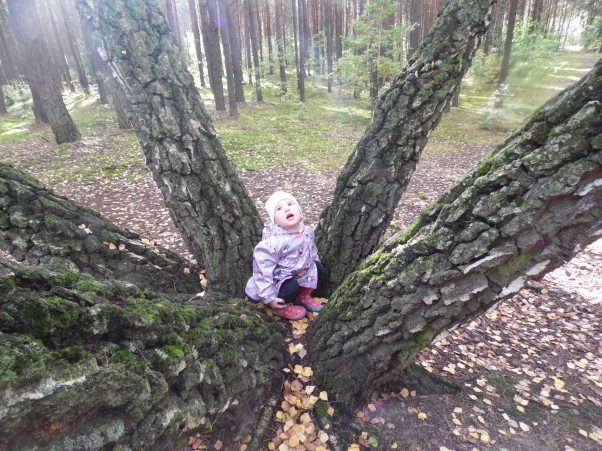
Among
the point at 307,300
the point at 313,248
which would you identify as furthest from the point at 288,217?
the point at 307,300

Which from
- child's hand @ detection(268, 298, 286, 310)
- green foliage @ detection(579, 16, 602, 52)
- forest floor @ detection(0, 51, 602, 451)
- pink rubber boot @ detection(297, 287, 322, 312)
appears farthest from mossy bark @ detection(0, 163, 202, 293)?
green foliage @ detection(579, 16, 602, 52)

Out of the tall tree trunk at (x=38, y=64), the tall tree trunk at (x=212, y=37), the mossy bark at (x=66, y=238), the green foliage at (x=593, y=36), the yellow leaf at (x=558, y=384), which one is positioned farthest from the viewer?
the green foliage at (x=593, y=36)

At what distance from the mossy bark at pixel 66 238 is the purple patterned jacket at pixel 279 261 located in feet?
2.04

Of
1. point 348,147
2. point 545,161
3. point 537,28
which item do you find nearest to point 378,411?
point 545,161

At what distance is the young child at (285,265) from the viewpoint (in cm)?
252

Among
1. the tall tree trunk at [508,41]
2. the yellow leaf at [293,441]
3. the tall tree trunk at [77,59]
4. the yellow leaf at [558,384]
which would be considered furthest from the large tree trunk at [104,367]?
the tall tree trunk at [77,59]

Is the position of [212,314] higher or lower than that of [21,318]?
lower

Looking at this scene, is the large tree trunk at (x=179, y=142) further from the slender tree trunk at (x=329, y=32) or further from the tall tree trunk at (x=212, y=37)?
the slender tree trunk at (x=329, y=32)

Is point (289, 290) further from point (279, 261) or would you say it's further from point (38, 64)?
point (38, 64)

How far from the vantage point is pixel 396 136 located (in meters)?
2.40

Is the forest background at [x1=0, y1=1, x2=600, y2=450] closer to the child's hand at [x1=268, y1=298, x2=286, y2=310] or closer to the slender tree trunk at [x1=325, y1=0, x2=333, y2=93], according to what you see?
the slender tree trunk at [x1=325, y1=0, x2=333, y2=93]

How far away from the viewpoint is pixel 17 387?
3.02 feet

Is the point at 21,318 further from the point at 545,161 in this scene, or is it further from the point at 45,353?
the point at 545,161

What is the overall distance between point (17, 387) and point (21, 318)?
239mm
